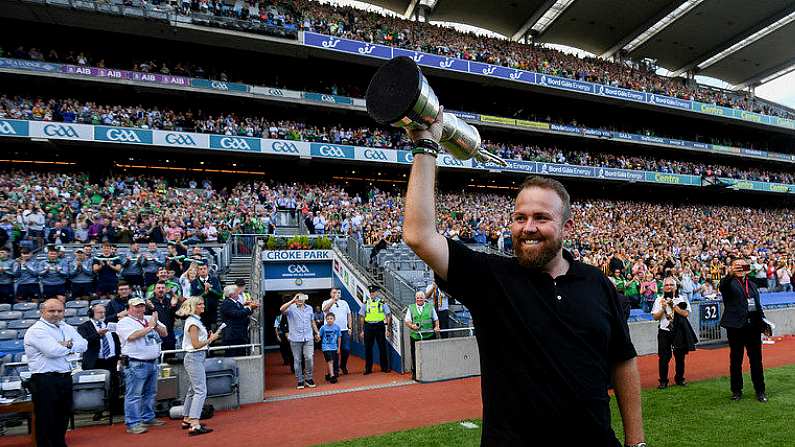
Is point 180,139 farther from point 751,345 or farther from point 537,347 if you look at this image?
point 537,347

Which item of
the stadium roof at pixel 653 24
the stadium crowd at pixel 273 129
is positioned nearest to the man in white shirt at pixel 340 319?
the stadium crowd at pixel 273 129

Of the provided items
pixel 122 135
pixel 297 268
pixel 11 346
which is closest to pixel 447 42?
pixel 122 135

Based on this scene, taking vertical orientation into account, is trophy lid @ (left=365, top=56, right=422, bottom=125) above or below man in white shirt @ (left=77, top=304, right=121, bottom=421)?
above

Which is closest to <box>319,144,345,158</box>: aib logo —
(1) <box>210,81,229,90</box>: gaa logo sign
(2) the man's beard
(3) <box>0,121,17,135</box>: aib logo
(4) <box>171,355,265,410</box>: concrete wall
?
(1) <box>210,81,229,90</box>: gaa logo sign

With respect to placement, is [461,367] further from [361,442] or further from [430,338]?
[361,442]

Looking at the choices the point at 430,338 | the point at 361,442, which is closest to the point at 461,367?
the point at 430,338

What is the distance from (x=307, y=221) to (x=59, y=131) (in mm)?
13664

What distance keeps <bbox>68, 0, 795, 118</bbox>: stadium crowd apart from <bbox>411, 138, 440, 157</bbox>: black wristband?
1144 inches

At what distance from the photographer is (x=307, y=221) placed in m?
20.5

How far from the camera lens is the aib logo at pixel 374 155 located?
30141 mm

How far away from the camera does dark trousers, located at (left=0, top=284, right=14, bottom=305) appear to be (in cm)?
1173

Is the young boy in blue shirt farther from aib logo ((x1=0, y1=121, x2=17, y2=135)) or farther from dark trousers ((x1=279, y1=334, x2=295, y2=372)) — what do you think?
aib logo ((x1=0, y1=121, x2=17, y2=135))

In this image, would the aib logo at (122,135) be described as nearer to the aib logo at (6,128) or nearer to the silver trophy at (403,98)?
the aib logo at (6,128)

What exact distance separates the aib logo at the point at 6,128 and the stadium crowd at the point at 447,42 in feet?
28.9
